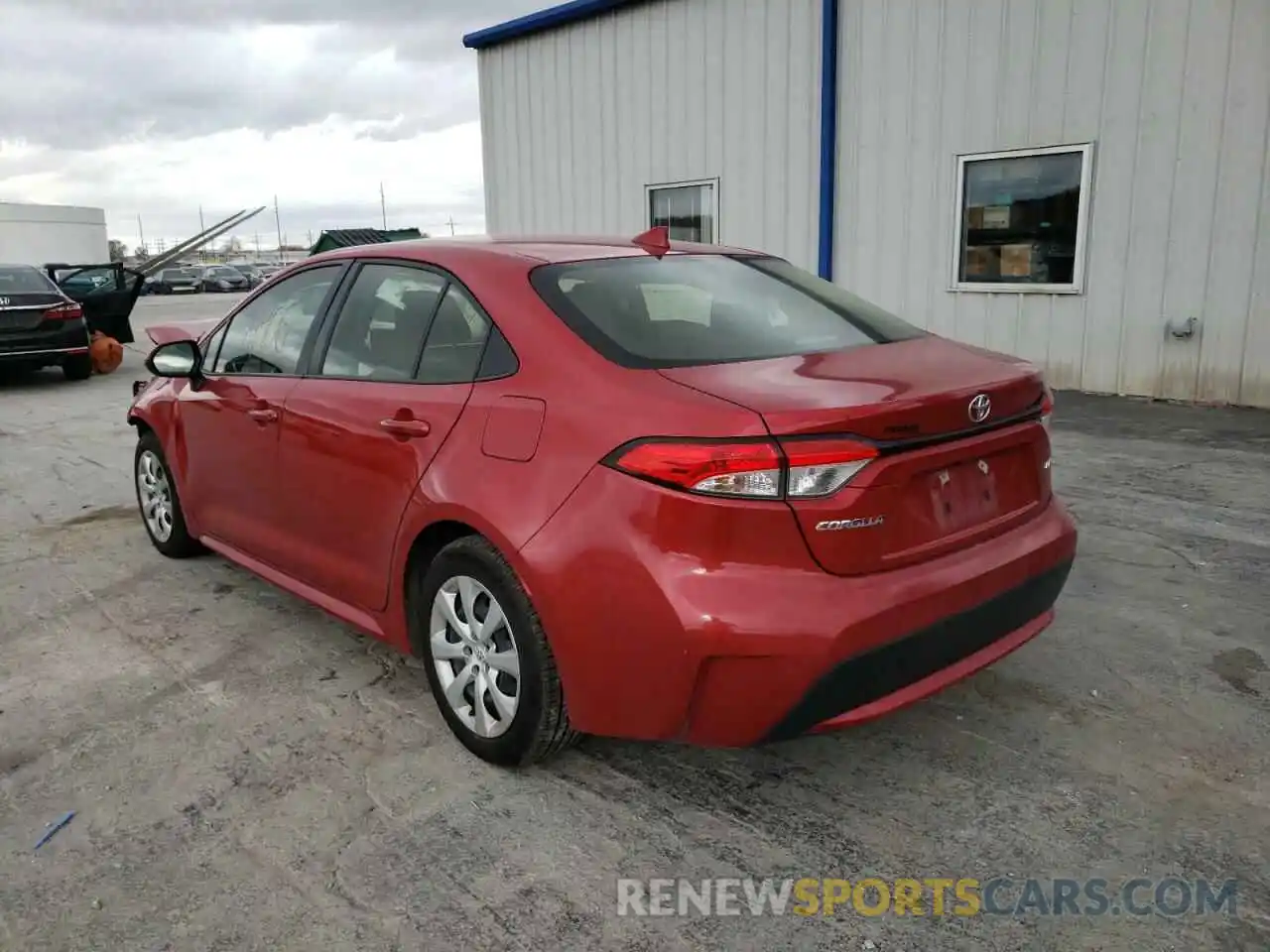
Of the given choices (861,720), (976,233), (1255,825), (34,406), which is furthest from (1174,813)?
(34,406)

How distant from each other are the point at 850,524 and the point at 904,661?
15.2 inches

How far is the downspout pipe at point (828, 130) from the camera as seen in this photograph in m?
9.84

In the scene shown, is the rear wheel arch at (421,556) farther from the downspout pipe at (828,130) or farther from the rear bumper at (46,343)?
the rear bumper at (46,343)

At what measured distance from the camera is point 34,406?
10289mm

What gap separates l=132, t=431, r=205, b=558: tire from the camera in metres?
4.76

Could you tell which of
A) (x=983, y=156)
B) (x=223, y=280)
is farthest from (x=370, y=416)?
(x=223, y=280)

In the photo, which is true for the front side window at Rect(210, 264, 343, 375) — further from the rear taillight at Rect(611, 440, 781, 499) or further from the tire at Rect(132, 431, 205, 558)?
the rear taillight at Rect(611, 440, 781, 499)

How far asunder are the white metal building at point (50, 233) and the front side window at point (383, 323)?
187ft

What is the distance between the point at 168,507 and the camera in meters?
4.85

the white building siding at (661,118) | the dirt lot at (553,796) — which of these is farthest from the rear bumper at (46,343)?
the dirt lot at (553,796)

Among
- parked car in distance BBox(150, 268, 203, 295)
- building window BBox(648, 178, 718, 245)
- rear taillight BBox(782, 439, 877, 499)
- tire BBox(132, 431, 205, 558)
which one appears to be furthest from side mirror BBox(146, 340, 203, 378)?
parked car in distance BBox(150, 268, 203, 295)

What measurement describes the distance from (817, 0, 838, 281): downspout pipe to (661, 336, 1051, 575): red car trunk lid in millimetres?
7693

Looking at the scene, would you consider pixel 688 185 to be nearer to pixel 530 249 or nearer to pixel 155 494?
pixel 155 494

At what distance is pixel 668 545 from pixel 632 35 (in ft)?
35.0
